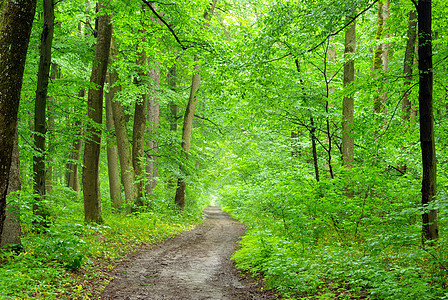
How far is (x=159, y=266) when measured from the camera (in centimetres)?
764

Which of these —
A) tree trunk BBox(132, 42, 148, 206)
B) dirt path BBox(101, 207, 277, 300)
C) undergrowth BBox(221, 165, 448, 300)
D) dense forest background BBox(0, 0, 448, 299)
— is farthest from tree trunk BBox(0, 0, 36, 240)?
tree trunk BBox(132, 42, 148, 206)

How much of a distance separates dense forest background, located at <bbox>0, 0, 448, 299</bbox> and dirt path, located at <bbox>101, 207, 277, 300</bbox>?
0.47 metres

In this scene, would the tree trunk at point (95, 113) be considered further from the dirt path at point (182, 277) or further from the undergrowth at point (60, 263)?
the dirt path at point (182, 277)

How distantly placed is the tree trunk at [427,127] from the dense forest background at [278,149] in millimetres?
23

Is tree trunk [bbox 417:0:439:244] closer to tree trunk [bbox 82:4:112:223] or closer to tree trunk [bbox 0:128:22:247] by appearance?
tree trunk [bbox 0:128:22:247]

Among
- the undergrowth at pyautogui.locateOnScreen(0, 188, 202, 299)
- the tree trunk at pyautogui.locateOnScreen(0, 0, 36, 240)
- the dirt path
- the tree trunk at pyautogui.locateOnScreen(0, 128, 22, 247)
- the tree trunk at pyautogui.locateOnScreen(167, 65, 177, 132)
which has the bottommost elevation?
the dirt path

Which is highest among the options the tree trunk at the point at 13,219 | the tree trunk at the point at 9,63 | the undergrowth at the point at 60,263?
the tree trunk at the point at 9,63

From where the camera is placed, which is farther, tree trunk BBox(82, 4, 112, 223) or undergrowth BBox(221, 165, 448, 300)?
tree trunk BBox(82, 4, 112, 223)

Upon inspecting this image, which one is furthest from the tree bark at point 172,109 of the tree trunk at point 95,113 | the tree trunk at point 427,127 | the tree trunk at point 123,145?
the tree trunk at point 427,127

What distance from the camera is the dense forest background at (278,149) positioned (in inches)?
209

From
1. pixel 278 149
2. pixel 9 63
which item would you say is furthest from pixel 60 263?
pixel 278 149

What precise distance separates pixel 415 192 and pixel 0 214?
844cm

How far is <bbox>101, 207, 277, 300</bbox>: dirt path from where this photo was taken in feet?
18.4

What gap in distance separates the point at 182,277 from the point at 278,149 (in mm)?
10285
